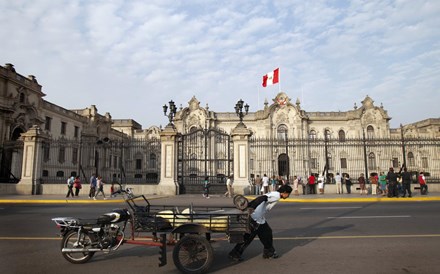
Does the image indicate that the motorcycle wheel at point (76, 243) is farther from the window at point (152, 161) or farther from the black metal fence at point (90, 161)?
the window at point (152, 161)

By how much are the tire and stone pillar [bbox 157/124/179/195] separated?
14.8m

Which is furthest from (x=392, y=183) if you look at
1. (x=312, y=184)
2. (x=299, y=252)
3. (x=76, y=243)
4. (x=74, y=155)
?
(x=74, y=155)

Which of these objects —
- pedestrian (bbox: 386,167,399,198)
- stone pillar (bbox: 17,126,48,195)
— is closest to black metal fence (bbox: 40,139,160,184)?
stone pillar (bbox: 17,126,48,195)

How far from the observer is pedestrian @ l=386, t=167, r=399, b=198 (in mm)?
17095

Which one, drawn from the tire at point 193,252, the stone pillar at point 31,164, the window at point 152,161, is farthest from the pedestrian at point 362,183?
the window at point 152,161

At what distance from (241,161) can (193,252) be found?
14791 mm

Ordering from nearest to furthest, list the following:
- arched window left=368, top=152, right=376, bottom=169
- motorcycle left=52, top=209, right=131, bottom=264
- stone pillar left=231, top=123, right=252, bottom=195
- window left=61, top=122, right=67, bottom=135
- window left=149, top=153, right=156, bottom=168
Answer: motorcycle left=52, top=209, right=131, bottom=264
stone pillar left=231, top=123, right=252, bottom=195
window left=61, top=122, right=67, bottom=135
arched window left=368, top=152, right=376, bottom=169
window left=149, top=153, right=156, bottom=168

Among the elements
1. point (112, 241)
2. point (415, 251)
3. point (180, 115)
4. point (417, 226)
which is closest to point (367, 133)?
point (180, 115)

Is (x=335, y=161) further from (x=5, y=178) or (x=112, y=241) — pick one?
(x=112, y=241)

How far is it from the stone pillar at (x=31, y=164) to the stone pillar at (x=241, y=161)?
41.7ft

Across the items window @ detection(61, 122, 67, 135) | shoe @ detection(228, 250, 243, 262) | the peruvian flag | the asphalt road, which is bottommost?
the asphalt road

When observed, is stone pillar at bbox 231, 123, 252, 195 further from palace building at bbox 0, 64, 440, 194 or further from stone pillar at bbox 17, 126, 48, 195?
stone pillar at bbox 17, 126, 48, 195

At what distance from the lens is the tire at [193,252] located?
14.6ft

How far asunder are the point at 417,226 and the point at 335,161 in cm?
3448
